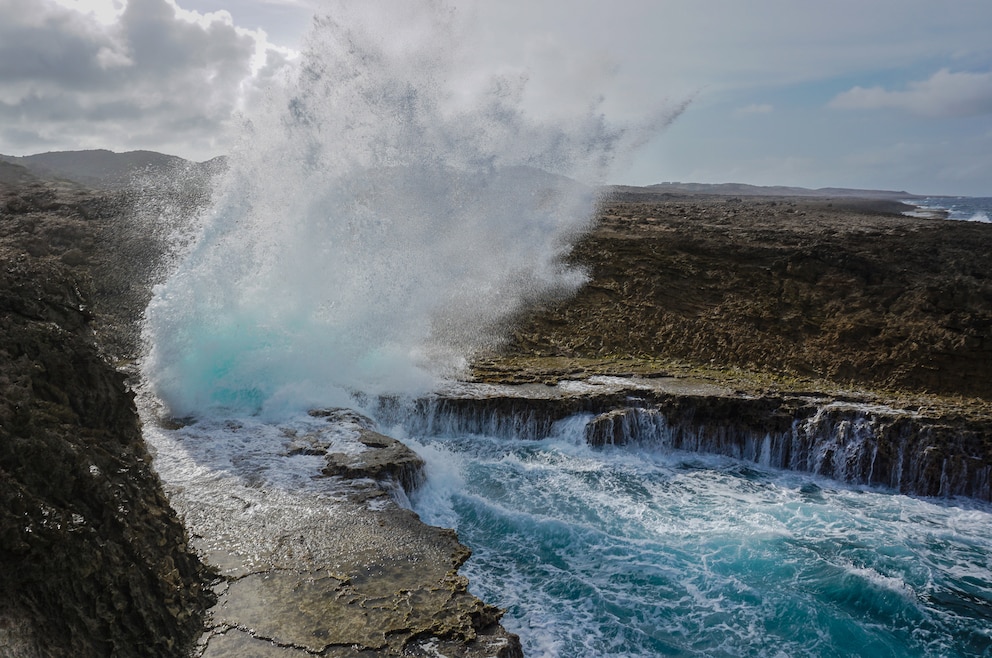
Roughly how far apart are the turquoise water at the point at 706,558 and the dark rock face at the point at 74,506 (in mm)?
2813

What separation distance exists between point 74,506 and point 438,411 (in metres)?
6.68

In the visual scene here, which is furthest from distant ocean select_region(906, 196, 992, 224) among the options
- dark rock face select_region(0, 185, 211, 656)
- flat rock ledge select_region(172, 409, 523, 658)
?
dark rock face select_region(0, 185, 211, 656)

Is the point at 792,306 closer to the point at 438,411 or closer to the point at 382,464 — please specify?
the point at 438,411

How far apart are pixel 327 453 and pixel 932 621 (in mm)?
6191

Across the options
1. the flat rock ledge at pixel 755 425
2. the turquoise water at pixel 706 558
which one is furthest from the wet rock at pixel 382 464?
the flat rock ledge at pixel 755 425

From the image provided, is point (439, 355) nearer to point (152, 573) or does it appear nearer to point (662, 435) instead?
point (662, 435)

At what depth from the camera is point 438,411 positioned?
10.3 metres

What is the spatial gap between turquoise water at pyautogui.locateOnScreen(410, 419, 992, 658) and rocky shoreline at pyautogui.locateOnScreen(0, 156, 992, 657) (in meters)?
Answer: 0.80

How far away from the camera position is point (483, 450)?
9.63 meters

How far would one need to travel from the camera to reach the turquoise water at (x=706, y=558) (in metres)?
5.72

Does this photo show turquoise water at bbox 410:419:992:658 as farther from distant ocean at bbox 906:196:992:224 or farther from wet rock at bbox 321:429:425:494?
distant ocean at bbox 906:196:992:224

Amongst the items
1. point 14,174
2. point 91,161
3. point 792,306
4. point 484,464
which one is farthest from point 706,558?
point 91,161

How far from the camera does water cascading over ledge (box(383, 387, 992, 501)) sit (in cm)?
865

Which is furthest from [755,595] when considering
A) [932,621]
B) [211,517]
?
[211,517]
